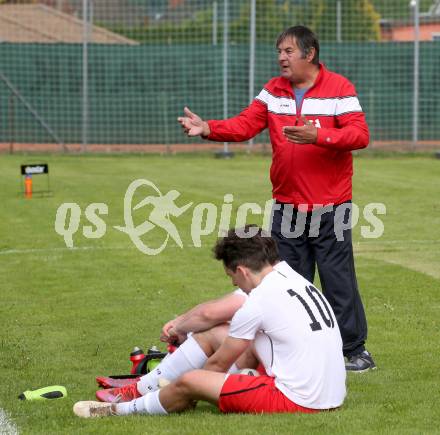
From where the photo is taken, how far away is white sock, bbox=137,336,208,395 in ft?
21.6

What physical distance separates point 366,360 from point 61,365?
205 centimetres

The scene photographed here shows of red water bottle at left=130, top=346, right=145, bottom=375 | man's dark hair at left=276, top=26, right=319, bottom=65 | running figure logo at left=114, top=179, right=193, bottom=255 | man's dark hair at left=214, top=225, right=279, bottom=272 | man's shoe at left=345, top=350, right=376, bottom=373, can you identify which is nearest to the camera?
man's dark hair at left=214, top=225, right=279, bottom=272

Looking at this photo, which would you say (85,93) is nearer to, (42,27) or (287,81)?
(42,27)

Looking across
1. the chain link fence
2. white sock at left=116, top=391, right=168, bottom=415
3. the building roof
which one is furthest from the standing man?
the building roof

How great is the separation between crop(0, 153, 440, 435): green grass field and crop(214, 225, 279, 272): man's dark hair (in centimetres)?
80

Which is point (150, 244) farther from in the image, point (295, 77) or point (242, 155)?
point (242, 155)

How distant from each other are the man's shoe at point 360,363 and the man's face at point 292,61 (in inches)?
73.2

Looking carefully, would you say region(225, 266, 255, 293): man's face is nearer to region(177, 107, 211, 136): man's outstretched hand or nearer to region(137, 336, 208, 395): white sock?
region(137, 336, 208, 395): white sock

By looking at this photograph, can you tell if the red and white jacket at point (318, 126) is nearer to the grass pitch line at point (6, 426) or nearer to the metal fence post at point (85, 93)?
the grass pitch line at point (6, 426)

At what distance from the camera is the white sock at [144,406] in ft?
20.7

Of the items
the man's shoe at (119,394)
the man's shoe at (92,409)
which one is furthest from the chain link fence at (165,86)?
the man's shoe at (92,409)

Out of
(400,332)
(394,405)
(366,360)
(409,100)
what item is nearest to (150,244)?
(400,332)

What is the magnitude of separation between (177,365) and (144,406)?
0.37 metres

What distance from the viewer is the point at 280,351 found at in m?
6.07
